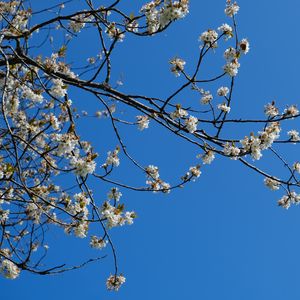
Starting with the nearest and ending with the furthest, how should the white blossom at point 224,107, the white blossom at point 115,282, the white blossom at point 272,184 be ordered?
the white blossom at point 224,107, the white blossom at point 115,282, the white blossom at point 272,184

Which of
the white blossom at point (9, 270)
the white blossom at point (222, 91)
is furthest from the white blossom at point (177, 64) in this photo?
the white blossom at point (9, 270)

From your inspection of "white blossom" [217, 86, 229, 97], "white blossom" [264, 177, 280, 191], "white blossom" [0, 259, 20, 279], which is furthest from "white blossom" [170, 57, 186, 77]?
"white blossom" [0, 259, 20, 279]

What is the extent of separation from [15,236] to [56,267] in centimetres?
257

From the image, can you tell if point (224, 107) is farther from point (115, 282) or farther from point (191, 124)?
point (115, 282)

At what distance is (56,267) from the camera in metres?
3.90

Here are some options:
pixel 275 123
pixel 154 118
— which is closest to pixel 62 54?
pixel 154 118

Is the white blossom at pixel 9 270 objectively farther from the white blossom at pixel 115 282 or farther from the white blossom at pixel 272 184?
the white blossom at pixel 272 184

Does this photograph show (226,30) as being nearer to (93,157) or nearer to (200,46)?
(200,46)

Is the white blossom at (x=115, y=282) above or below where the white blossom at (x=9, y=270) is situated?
below

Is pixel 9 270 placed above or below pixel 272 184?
below

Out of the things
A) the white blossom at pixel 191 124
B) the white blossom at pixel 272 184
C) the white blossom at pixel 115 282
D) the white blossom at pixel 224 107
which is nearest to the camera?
the white blossom at pixel 191 124

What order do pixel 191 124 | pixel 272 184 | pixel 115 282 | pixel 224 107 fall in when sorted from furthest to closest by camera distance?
pixel 272 184, pixel 115 282, pixel 224 107, pixel 191 124

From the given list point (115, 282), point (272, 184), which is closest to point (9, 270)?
point (115, 282)

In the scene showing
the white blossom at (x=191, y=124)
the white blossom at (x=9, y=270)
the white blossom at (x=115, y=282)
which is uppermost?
the white blossom at (x=191, y=124)
